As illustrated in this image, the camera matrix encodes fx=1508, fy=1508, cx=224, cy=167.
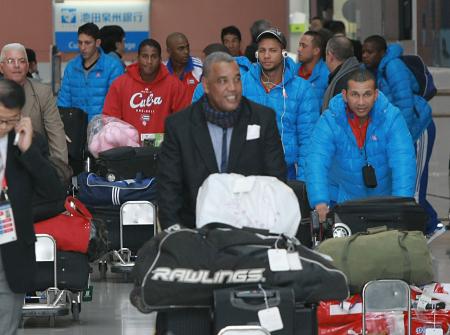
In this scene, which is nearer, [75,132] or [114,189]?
[114,189]

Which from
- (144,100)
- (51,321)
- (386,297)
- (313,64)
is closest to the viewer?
(386,297)

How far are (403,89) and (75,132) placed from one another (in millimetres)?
3062

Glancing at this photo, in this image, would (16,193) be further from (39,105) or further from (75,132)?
(75,132)

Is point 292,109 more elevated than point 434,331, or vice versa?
point 292,109

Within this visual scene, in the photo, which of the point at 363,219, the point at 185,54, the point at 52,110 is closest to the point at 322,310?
the point at 363,219

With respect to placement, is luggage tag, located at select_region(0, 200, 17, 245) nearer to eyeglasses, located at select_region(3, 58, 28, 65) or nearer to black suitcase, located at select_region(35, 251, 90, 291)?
black suitcase, located at select_region(35, 251, 90, 291)

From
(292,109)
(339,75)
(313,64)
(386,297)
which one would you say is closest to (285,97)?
(292,109)

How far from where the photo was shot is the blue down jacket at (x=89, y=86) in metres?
13.8

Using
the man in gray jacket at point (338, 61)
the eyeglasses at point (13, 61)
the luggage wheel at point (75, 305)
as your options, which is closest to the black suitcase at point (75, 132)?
the eyeglasses at point (13, 61)

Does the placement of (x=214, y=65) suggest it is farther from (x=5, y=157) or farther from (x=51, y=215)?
(x=51, y=215)

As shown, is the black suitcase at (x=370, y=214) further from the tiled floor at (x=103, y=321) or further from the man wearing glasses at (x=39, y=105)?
A: the man wearing glasses at (x=39, y=105)

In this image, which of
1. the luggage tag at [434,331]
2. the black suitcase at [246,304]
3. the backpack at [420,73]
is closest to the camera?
the black suitcase at [246,304]

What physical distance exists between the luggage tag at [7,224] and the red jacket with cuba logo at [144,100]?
581 cm

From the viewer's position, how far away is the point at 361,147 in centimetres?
912
